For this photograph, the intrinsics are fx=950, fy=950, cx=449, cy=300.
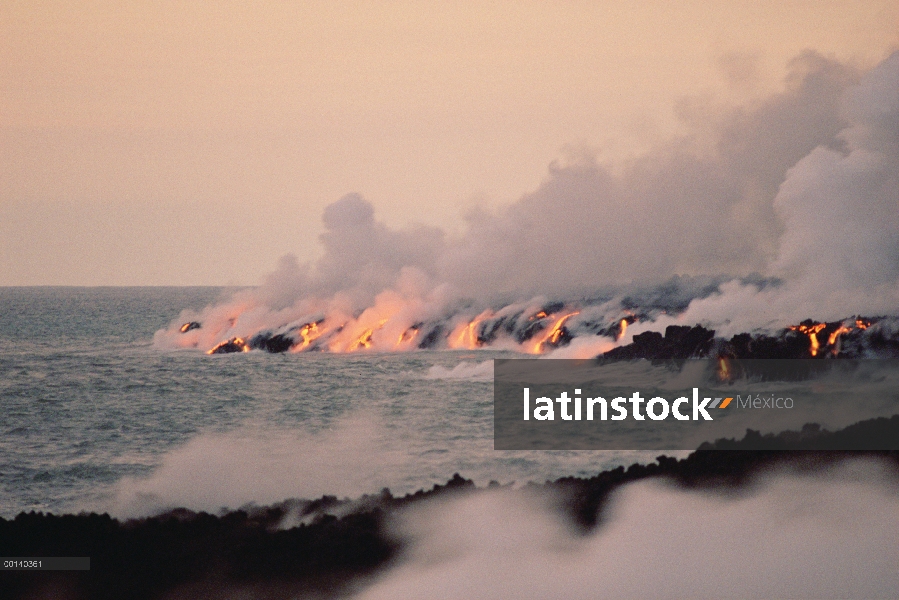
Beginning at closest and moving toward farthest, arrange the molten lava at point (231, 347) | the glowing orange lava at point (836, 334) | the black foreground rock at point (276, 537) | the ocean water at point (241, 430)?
the black foreground rock at point (276, 537), the ocean water at point (241, 430), the glowing orange lava at point (836, 334), the molten lava at point (231, 347)

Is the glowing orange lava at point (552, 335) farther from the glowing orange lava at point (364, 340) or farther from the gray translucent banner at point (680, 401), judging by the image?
the glowing orange lava at point (364, 340)

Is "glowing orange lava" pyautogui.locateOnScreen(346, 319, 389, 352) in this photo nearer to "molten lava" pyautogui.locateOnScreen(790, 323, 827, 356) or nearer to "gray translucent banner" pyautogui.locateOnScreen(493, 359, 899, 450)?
"gray translucent banner" pyautogui.locateOnScreen(493, 359, 899, 450)

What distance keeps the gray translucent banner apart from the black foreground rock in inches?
200

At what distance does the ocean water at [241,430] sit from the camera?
23.3m

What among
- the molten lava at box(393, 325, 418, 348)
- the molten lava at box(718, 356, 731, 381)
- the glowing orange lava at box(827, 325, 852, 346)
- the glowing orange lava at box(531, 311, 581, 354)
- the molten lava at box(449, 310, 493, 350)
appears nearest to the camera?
the molten lava at box(718, 356, 731, 381)

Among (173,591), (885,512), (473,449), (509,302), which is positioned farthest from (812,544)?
(509,302)

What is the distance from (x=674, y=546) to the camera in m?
15.6

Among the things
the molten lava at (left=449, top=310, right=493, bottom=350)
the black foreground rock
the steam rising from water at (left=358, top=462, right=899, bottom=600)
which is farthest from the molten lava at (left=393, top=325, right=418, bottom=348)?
the steam rising from water at (left=358, top=462, right=899, bottom=600)

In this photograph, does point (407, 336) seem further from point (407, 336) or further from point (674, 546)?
point (674, 546)

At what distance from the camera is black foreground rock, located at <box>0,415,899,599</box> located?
50.4 feet

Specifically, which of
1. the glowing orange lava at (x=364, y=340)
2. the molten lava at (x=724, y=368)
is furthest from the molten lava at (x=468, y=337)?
the molten lava at (x=724, y=368)

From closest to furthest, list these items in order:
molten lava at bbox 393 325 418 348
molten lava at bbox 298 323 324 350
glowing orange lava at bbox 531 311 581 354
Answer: glowing orange lava at bbox 531 311 581 354
molten lava at bbox 393 325 418 348
molten lava at bbox 298 323 324 350

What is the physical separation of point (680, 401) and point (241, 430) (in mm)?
14551

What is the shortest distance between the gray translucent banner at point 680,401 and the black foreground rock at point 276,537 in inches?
200
